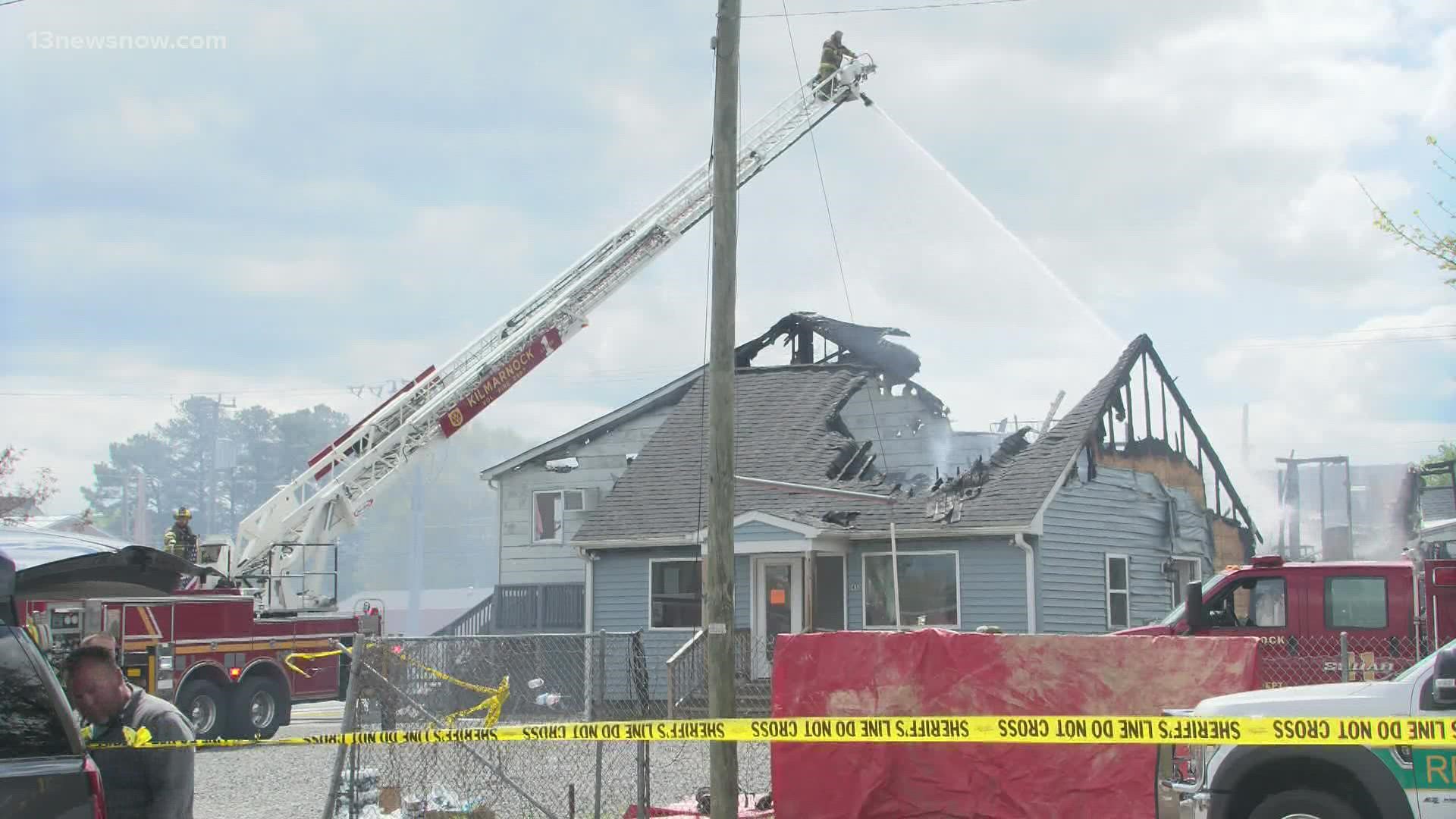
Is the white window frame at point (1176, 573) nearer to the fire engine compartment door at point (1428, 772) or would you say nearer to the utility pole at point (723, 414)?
the utility pole at point (723, 414)

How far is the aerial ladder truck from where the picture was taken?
72.2 feet

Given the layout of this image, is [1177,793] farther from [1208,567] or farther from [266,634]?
[1208,567]

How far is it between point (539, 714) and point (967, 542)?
23.8ft

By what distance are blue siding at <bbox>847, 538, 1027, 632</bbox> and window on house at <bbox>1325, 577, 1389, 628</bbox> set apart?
7.16 meters

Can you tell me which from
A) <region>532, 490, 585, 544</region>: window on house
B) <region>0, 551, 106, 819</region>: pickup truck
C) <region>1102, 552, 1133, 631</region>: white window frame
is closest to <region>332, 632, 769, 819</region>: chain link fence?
<region>0, 551, 106, 819</region>: pickup truck

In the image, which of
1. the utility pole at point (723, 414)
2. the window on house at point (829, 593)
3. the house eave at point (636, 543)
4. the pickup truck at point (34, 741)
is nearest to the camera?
the pickup truck at point (34, 741)

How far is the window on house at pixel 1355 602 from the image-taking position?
12344 mm

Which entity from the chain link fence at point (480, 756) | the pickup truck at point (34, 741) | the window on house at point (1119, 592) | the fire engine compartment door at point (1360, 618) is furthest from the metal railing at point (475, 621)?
the pickup truck at point (34, 741)

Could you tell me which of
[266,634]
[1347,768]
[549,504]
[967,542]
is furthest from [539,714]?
[549,504]

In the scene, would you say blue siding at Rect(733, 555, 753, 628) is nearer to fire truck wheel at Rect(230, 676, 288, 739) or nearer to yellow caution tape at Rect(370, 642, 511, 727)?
fire truck wheel at Rect(230, 676, 288, 739)

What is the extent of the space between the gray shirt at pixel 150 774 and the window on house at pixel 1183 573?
19317 millimetres

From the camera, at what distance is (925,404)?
26000 millimetres

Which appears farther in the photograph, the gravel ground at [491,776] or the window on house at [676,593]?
the window on house at [676,593]

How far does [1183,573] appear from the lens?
23.3 m
